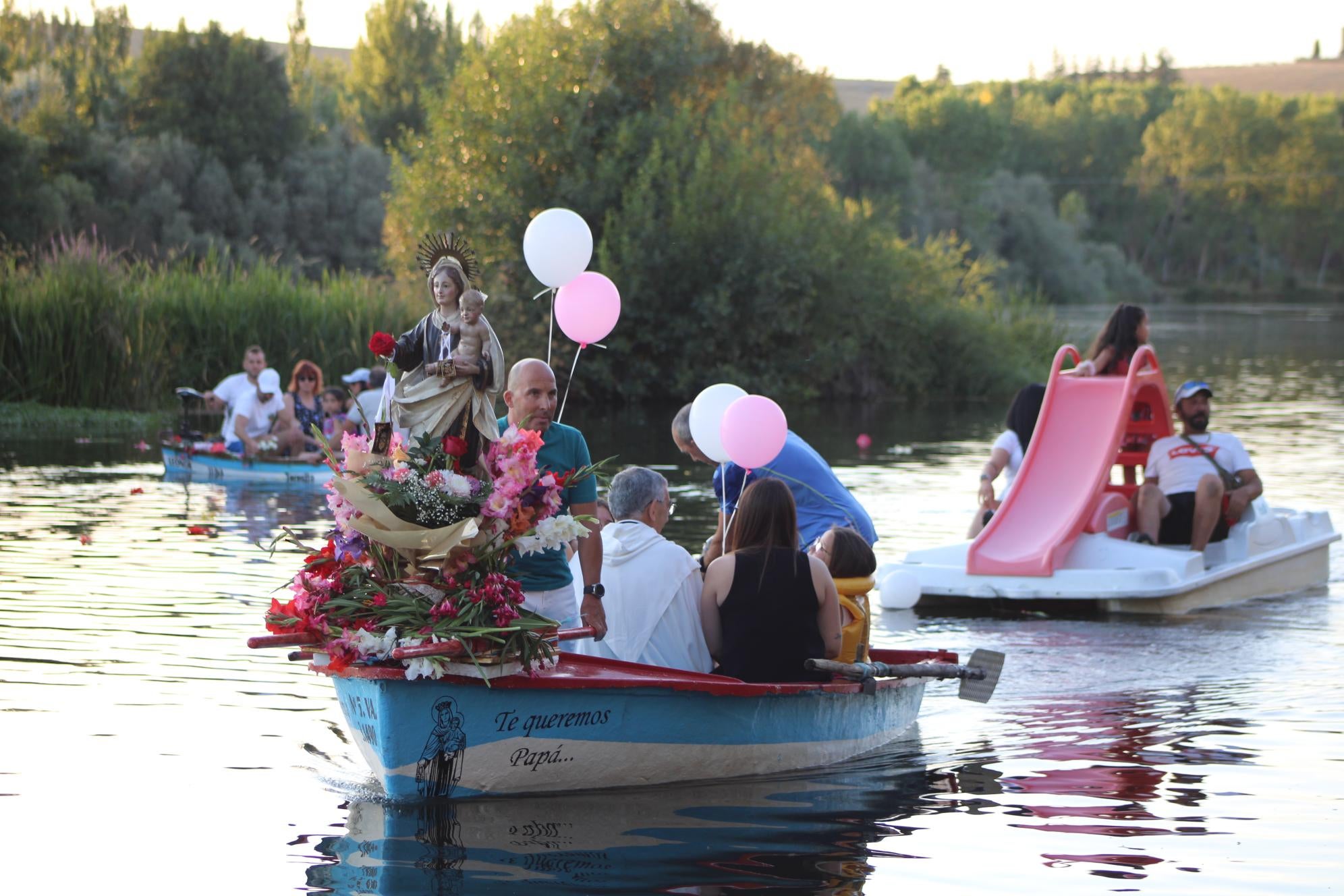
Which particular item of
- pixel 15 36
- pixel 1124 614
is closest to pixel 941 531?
pixel 1124 614

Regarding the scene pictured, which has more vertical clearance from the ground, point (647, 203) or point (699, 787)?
point (647, 203)

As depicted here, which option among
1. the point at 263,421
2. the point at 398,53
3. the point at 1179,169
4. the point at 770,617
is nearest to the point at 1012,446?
the point at 770,617

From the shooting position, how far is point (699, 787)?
7930mm

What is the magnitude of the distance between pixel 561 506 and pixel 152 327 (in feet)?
71.7

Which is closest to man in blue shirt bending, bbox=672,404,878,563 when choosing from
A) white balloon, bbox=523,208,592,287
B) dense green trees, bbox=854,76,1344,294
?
white balloon, bbox=523,208,592,287

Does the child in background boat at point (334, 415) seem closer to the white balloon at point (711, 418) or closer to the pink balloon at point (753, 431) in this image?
the white balloon at point (711, 418)

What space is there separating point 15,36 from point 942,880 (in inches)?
2946

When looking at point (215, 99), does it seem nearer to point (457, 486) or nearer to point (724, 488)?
point (724, 488)

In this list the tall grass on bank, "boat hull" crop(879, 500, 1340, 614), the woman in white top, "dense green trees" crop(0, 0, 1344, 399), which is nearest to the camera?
"boat hull" crop(879, 500, 1340, 614)

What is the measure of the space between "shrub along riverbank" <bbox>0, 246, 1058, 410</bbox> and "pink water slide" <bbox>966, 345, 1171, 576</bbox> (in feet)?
57.2

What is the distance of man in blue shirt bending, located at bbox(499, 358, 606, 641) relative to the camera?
7297mm

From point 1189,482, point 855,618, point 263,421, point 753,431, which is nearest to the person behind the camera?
point 855,618

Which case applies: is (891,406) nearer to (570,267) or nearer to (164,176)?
(164,176)

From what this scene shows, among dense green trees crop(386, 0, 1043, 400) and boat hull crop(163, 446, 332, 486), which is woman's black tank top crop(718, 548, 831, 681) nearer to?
boat hull crop(163, 446, 332, 486)
